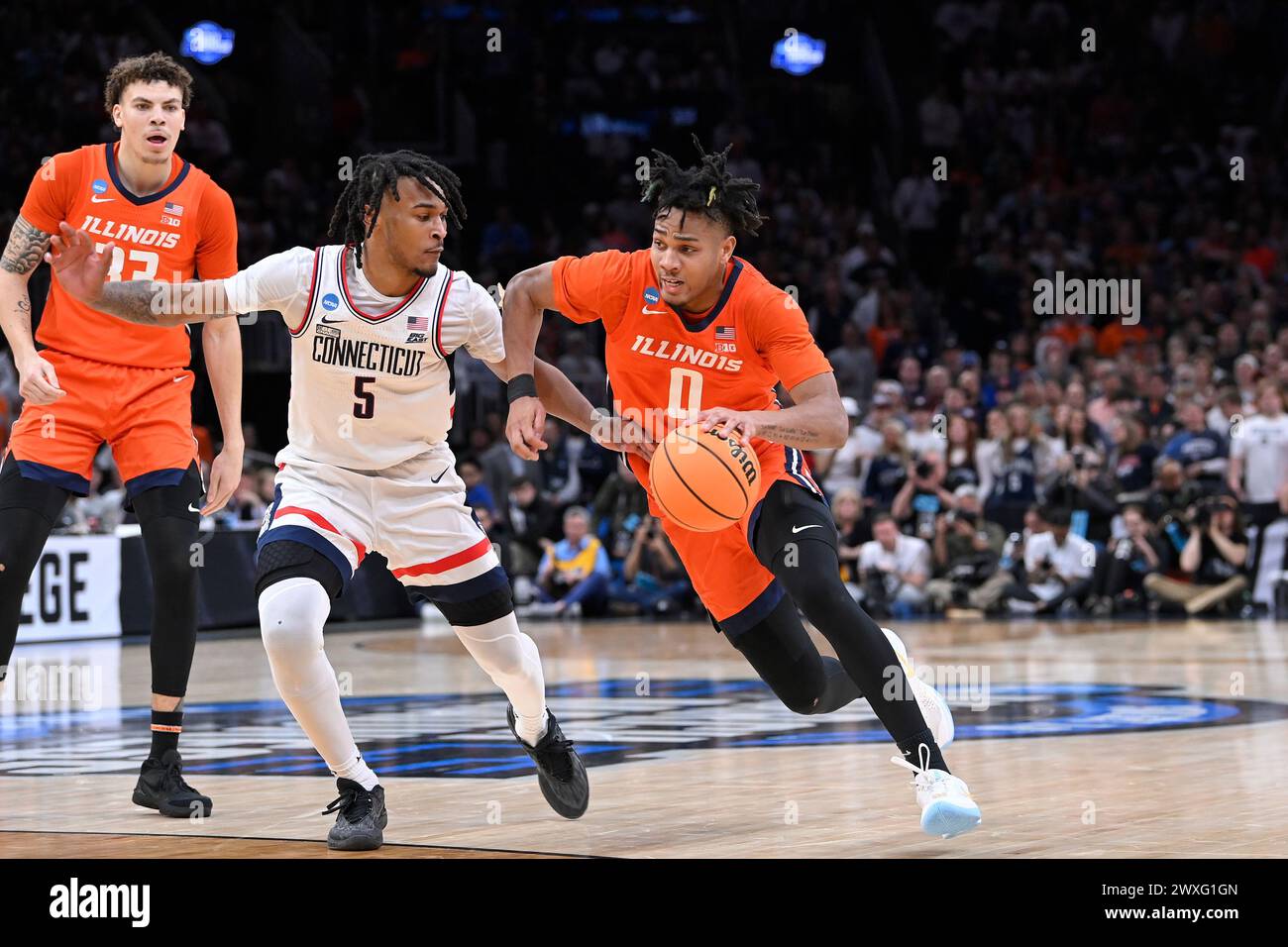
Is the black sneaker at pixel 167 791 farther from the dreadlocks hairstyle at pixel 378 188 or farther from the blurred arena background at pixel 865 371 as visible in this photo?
the dreadlocks hairstyle at pixel 378 188

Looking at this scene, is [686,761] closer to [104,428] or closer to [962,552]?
[104,428]

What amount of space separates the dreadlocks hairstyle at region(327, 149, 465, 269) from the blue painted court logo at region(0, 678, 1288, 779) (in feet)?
A: 7.27

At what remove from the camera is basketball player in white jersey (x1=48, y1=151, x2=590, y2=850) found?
221 inches

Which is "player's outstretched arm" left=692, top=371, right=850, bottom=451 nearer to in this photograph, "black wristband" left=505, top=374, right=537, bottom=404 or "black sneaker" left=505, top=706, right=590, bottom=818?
"black wristband" left=505, top=374, right=537, bottom=404

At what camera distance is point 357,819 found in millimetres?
5246

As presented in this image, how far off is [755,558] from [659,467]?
0.70 m

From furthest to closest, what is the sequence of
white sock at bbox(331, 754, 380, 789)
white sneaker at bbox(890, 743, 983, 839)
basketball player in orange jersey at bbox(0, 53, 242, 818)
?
basketball player in orange jersey at bbox(0, 53, 242, 818)
white sock at bbox(331, 754, 380, 789)
white sneaker at bbox(890, 743, 983, 839)

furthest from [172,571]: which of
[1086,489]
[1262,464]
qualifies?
[1262,464]

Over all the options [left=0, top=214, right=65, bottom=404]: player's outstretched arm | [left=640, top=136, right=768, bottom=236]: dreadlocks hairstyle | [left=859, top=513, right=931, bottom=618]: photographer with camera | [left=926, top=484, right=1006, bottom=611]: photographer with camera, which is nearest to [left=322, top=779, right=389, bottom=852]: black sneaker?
[left=0, top=214, right=65, bottom=404]: player's outstretched arm

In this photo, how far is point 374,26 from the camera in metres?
23.8

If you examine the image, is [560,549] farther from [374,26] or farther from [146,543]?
[146,543]

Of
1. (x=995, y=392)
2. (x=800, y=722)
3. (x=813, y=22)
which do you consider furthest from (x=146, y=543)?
(x=813, y=22)
